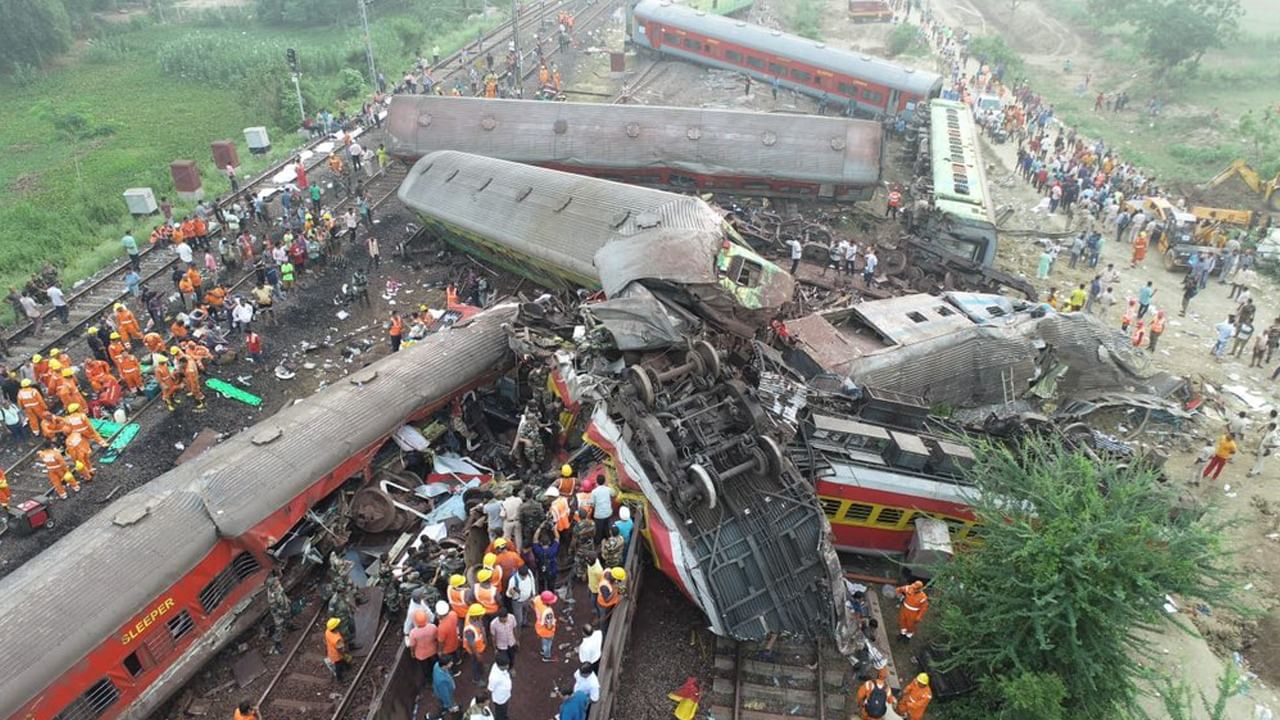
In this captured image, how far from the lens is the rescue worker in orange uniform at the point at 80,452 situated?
13148mm

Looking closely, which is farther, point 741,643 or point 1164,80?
point 1164,80

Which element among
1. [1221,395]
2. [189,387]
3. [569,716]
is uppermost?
[569,716]

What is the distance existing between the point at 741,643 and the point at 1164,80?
41.1 metres

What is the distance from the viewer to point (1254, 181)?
26250 mm

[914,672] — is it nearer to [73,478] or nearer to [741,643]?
[741,643]

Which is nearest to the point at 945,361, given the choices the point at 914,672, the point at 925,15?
the point at 914,672

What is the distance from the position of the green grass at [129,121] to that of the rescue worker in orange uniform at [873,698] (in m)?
21.0

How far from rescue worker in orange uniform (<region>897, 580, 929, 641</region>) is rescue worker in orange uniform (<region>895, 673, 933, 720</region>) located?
1286 millimetres

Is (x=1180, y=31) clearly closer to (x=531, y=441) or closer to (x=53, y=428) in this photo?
(x=531, y=441)

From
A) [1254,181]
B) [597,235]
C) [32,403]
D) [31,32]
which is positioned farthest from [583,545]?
[31,32]

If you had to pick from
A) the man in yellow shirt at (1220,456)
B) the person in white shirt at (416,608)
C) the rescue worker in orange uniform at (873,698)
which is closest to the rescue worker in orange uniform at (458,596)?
the person in white shirt at (416,608)

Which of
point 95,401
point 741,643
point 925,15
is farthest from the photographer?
point 925,15

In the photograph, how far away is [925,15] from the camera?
51000 millimetres

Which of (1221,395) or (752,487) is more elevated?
(752,487)
